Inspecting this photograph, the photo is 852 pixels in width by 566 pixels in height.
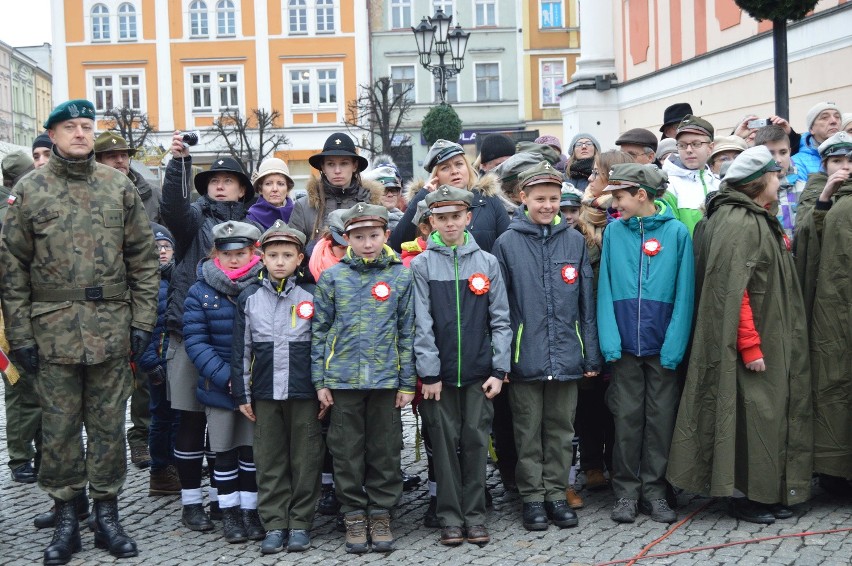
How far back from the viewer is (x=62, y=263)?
5.65 meters

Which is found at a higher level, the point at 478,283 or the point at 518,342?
the point at 478,283

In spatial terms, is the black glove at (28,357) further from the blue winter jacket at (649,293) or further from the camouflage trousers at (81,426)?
the blue winter jacket at (649,293)

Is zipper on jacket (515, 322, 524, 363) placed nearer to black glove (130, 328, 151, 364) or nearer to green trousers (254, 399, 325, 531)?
green trousers (254, 399, 325, 531)

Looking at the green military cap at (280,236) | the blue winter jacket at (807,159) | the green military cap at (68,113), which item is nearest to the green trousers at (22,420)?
the green military cap at (68,113)

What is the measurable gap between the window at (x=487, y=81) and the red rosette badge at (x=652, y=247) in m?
43.8

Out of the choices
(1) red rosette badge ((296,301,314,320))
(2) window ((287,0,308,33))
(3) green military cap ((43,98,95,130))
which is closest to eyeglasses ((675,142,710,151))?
(1) red rosette badge ((296,301,314,320))

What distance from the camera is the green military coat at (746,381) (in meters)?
5.88

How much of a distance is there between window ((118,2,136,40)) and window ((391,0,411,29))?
39.5 ft

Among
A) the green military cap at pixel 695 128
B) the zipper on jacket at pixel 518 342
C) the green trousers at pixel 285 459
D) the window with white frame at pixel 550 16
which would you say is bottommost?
the green trousers at pixel 285 459

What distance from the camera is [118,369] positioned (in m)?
5.82

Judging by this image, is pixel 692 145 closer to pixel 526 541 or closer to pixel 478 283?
pixel 478 283

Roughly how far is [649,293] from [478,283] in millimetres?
1011

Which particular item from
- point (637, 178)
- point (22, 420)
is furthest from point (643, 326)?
point (22, 420)

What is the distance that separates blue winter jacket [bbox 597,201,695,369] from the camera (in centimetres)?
605
